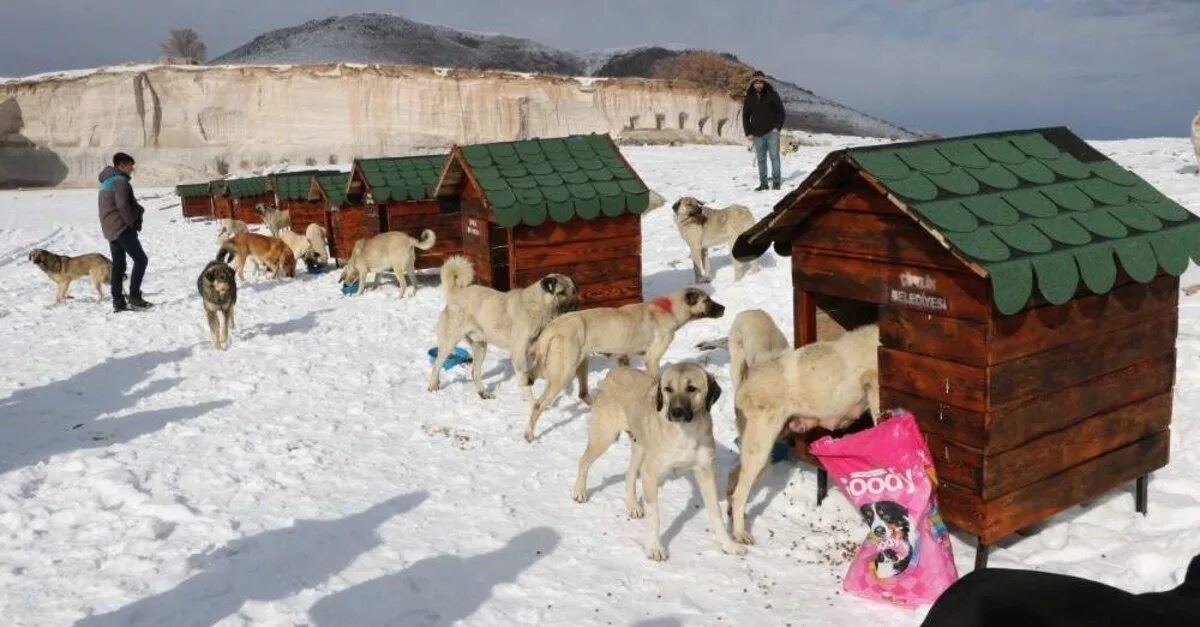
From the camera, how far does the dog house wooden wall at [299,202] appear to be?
22.3m

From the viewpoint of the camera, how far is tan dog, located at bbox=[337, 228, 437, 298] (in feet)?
47.1

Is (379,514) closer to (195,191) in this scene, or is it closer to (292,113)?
(195,191)

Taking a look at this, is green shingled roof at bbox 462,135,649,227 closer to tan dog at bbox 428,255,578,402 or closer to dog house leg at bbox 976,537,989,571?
tan dog at bbox 428,255,578,402

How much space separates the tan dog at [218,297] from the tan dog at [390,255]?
11.2 ft

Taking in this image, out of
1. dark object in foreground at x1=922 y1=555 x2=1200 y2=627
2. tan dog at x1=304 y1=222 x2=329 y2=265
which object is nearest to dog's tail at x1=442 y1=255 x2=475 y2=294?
dark object in foreground at x1=922 y1=555 x2=1200 y2=627

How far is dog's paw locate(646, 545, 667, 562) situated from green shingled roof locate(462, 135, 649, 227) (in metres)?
5.84

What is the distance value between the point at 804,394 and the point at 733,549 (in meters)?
1.08

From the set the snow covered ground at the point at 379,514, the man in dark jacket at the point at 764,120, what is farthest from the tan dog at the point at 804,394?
the man in dark jacket at the point at 764,120

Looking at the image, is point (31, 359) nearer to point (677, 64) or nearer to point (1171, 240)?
point (1171, 240)

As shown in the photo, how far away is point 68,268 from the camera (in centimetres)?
1443

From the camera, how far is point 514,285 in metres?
10.3

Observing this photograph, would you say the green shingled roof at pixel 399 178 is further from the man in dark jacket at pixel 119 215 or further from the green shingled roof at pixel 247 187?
the green shingled roof at pixel 247 187

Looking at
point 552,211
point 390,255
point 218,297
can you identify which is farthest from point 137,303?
point 552,211

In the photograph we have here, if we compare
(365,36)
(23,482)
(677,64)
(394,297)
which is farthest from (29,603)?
(365,36)
